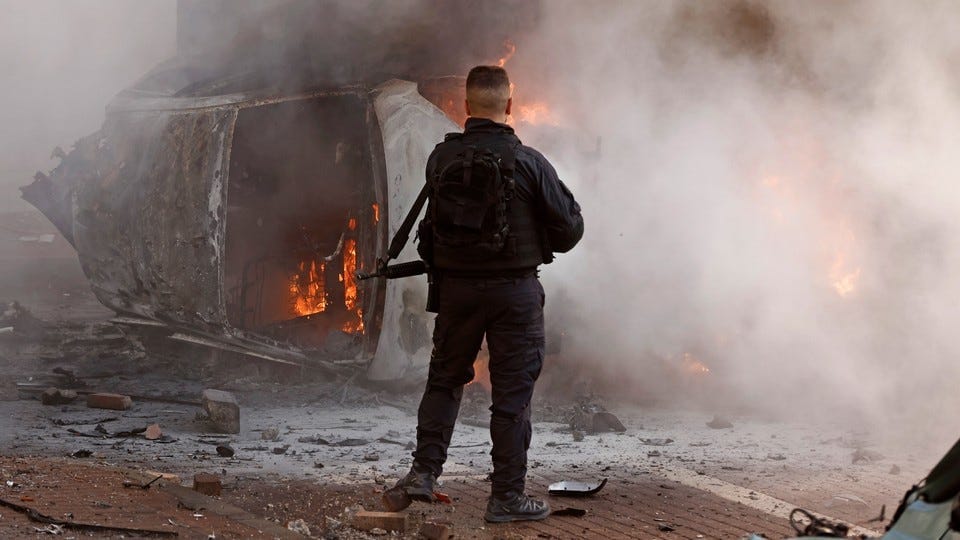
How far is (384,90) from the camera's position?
7797 mm

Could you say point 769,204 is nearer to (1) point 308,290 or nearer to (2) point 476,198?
(1) point 308,290

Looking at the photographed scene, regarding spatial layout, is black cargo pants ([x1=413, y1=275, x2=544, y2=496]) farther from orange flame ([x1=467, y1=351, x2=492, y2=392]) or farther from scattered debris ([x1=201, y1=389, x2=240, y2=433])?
orange flame ([x1=467, y1=351, x2=492, y2=392])

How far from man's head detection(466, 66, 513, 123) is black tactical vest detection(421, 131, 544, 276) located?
96 millimetres

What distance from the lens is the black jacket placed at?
478cm

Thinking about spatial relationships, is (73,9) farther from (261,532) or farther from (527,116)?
(261,532)

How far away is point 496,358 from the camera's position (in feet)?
16.2

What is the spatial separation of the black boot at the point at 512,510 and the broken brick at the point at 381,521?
403mm

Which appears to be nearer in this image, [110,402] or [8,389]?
[110,402]

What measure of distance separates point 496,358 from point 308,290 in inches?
170

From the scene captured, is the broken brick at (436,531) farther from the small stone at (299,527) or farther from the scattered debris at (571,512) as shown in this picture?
the scattered debris at (571,512)

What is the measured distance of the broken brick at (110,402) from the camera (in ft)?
24.5

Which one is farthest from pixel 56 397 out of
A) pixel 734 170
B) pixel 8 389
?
pixel 734 170

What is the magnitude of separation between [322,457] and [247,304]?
2563mm

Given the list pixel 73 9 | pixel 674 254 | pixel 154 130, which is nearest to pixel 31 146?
pixel 73 9
